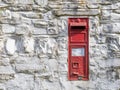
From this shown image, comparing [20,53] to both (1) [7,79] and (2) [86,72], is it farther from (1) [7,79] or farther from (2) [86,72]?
(2) [86,72]

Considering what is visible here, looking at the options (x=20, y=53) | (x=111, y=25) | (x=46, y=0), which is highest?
(x=46, y=0)

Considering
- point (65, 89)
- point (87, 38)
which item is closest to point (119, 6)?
point (87, 38)

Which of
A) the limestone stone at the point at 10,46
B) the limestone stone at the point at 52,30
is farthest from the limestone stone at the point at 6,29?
the limestone stone at the point at 52,30

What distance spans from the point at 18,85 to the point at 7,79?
0.51 ft

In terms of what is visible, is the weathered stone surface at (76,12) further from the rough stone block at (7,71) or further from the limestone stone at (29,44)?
the rough stone block at (7,71)

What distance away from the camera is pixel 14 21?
14.5 ft

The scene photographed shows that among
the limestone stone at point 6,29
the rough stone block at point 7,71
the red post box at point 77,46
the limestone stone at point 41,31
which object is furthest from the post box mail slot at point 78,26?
Answer: the rough stone block at point 7,71

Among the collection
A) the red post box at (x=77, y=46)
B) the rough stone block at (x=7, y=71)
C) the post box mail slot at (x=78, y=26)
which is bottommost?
the rough stone block at (x=7, y=71)

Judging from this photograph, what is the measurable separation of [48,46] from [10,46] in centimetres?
47

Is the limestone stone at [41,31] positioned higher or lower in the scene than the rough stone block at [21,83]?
higher

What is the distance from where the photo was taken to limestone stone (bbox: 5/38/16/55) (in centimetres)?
439

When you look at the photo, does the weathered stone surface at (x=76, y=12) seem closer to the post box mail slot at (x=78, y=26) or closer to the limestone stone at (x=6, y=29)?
the post box mail slot at (x=78, y=26)

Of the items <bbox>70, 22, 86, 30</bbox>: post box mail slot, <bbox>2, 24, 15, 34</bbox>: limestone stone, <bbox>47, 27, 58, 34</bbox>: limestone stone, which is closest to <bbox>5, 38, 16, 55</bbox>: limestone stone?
<bbox>2, 24, 15, 34</bbox>: limestone stone

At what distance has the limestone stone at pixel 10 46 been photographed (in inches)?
173
